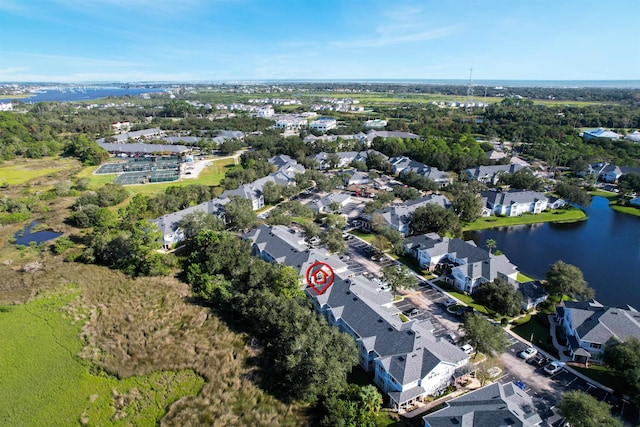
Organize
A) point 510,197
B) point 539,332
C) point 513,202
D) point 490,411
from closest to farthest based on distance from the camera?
1. point 490,411
2. point 539,332
3. point 513,202
4. point 510,197

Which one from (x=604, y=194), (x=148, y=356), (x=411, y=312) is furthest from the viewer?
(x=604, y=194)

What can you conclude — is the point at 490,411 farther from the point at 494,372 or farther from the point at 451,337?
the point at 451,337

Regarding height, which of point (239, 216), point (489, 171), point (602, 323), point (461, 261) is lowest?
point (461, 261)

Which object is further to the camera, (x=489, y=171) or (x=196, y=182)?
(x=489, y=171)

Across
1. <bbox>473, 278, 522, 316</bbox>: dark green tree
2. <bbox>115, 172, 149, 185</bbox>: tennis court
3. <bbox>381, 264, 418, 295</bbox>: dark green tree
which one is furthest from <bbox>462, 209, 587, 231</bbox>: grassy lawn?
<bbox>115, 172, 149, 185</bbox>: tennis court

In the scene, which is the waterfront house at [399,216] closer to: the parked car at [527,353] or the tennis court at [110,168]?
the parked car at [527,353]

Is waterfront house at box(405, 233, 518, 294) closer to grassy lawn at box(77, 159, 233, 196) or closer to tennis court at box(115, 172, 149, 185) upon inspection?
grassy lawn at box(77, 159, 233, 196)

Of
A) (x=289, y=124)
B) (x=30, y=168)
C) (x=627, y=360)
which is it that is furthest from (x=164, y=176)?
(x=627, y=360)
